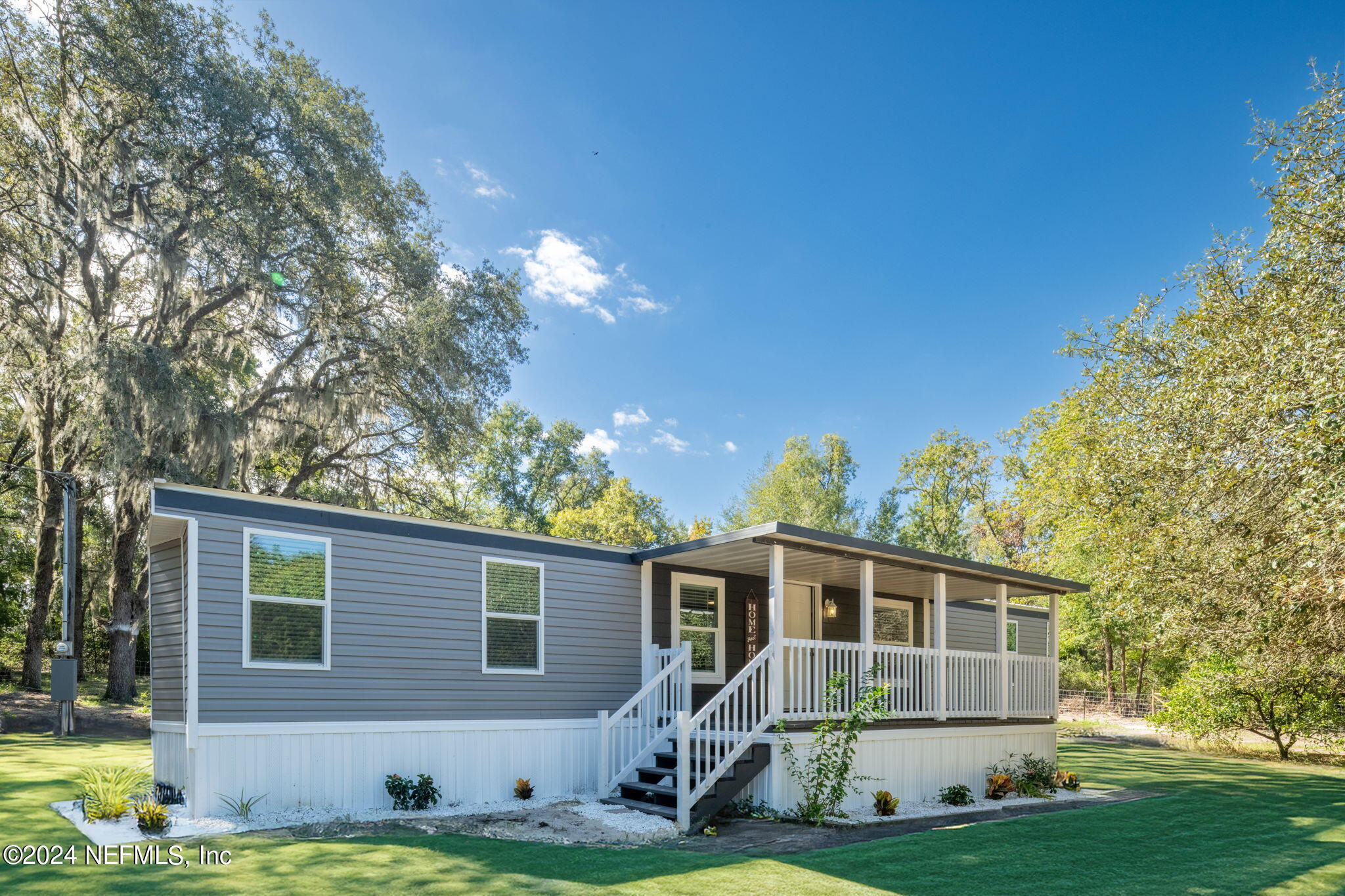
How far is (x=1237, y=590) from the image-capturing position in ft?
31.4

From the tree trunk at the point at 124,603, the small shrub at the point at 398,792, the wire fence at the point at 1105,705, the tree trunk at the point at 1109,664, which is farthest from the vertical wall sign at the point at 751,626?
the tree trunk at the point at 1109,664

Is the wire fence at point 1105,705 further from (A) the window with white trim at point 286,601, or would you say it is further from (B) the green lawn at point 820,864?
(A) the window with white trim at point 286,601

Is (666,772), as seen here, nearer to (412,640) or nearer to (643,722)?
(643,722)

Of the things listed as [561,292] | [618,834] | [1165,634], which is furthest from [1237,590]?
[561,292]

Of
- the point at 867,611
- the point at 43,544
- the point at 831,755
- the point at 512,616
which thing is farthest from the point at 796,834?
the point at 43,544

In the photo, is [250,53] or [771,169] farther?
[771,169]

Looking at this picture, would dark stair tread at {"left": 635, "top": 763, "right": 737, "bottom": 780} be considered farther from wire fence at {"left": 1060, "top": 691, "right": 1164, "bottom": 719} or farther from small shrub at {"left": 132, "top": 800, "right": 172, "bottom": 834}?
wire fence at {"left": 1060, "top": 691, "right": 1164, "bottom": 719}

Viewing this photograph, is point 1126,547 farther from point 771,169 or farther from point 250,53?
point 250,53

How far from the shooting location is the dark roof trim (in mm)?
7203

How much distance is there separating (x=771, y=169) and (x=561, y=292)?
51.3ft

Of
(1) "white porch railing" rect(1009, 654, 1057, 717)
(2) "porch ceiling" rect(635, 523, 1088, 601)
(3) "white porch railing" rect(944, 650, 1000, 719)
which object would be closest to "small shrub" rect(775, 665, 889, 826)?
(2) "porch ceiling" rect(635, 523, 1088, 601)

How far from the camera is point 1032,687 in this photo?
11875mm

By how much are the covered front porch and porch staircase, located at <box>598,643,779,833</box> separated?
9.4 inches

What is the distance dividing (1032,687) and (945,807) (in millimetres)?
3116
